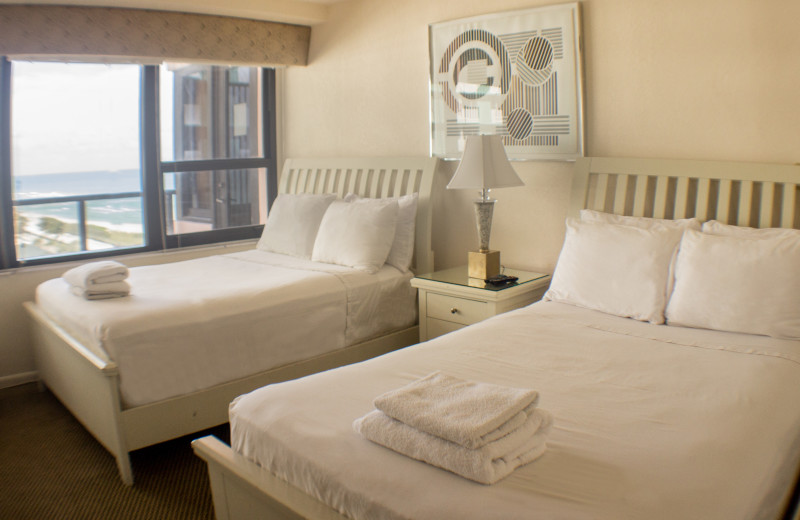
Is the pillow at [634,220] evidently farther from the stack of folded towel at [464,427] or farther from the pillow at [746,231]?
the stack of folded towel at [464,427]

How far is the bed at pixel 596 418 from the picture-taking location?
4.38 ft

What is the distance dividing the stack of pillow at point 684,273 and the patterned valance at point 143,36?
2.51 metres

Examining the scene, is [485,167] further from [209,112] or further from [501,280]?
[209,112]

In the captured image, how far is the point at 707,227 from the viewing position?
2512mm

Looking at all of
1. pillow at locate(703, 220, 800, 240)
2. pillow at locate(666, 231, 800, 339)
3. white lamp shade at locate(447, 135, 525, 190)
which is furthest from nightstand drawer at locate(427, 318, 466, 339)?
pillow at locate(703, 220, 800, 240)

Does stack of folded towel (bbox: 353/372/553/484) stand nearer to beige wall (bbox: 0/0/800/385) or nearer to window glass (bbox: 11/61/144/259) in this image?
beige wall (bbox: 0/0/800/385)

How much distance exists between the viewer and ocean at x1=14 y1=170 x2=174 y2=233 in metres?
3.74

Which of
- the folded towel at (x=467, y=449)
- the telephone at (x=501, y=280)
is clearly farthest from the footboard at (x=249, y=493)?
the telephone at (x=501, y=280)

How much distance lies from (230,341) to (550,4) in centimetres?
217

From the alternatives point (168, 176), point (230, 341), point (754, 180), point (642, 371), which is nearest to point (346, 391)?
point (642, 371)

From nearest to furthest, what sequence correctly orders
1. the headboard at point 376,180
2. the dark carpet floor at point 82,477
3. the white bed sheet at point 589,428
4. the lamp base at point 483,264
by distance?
the white bed sheet at point 589,428 < the dark carpet floor at point 82,477 < the lamp base at point 483,264 < the headboard at point 376,180

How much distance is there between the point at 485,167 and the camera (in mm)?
3012

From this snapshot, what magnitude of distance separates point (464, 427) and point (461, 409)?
0.30ft

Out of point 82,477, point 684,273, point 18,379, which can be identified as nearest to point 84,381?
point 82,477
